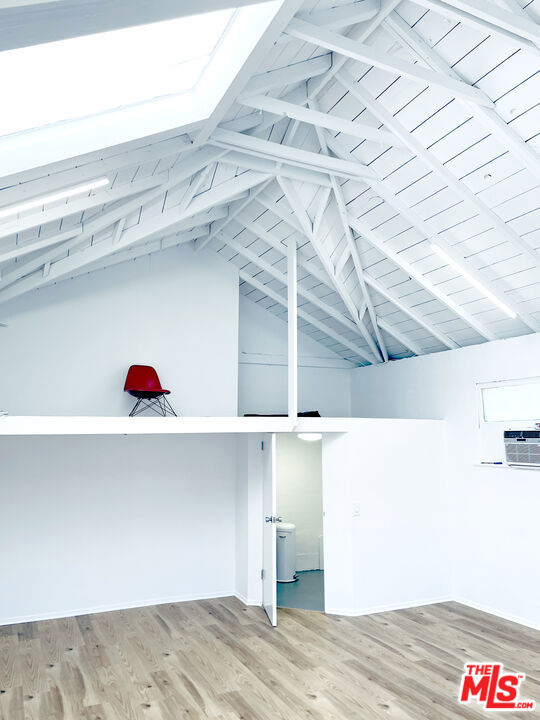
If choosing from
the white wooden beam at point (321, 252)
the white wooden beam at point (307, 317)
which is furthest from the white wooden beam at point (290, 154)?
the white wooden beam at point (307, 317)

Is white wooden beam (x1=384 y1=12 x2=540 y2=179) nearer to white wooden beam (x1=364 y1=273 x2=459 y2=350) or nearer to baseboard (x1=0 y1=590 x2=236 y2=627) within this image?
white wooden beam (x1=364 y1=273 x2=459 y2=350)

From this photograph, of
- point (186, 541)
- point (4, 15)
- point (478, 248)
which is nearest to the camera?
point (4, 15)

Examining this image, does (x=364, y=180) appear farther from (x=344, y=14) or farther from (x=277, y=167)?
(x=344, y=14)

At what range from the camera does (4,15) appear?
38.2 inches

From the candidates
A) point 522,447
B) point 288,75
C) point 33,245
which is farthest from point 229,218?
point 522,447

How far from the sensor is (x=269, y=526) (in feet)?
18.2

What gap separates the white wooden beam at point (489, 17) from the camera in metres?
2.76

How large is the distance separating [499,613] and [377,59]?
5.18 m

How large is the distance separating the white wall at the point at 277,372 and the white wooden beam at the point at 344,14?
4.68 meters

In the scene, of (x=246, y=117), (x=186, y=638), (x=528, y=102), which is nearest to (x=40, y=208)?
(x=246, y=117)

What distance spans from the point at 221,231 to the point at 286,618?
428 cm

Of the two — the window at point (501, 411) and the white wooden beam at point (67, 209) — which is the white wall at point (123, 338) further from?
the window at point (501, 411)

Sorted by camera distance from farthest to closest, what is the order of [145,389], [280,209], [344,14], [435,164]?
[145,389], [280,209], [435,164], [344,14]

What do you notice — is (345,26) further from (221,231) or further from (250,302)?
(250,302)
